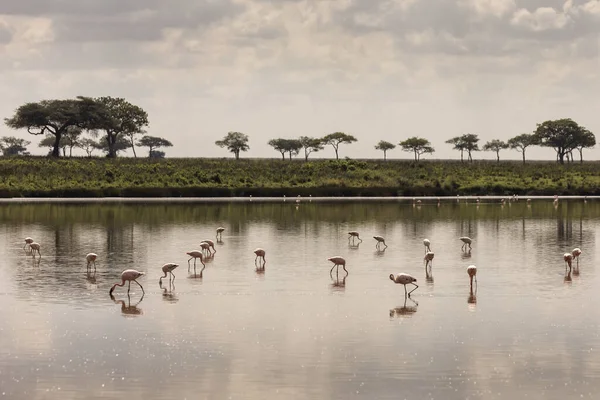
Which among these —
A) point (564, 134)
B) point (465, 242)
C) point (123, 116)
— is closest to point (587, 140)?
point (564, 134)

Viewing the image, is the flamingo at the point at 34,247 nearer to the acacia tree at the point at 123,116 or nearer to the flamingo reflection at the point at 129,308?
the flamingo reflection at the point at 129,308

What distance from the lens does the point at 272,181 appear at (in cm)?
11719

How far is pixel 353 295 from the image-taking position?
31.0m

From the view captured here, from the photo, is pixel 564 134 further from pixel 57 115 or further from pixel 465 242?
pixel 465 242

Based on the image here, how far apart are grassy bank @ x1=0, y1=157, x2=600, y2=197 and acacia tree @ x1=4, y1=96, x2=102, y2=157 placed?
18042mm

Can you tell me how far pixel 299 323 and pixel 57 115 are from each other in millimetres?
134432

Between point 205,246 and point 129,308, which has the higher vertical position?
point 205,246

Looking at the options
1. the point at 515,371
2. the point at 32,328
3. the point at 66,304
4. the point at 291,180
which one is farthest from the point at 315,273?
the point at 291,180

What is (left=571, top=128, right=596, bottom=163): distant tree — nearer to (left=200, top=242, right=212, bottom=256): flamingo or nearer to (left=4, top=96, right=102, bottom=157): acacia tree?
(left=4, top=96, right=102, bottom=157): acacia tree

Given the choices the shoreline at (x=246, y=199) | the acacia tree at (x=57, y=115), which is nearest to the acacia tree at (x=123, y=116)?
the acacia tree at (x=57, y=115)

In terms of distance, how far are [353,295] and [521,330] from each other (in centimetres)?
739

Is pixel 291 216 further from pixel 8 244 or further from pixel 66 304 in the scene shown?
pixel 66 304

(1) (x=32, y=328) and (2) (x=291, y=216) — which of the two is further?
(2) (x=291, y=216)

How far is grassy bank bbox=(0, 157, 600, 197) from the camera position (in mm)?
104062
